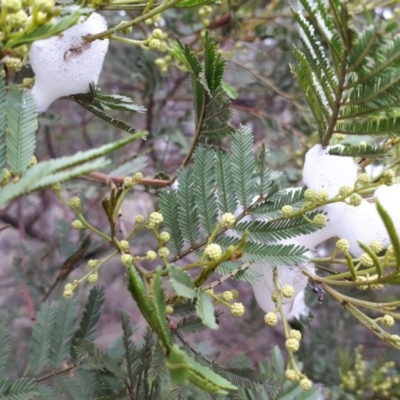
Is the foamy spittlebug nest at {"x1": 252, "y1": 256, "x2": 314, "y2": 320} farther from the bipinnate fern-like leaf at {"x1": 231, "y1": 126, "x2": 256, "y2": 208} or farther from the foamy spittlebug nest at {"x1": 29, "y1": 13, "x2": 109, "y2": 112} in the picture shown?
the foamy spittlebug nest at {"x1": 29, "y1": 13, "x2": 109, "y2": 112}

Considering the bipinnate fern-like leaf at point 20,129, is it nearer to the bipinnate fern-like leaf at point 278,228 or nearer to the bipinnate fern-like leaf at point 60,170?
the bipinnate fern-like leaf at point 60,170

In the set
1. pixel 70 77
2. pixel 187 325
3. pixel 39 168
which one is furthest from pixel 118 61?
pixel 39 168

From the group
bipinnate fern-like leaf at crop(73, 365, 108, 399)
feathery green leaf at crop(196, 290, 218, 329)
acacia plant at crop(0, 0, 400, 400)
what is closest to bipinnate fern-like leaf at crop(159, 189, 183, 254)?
acacia plant at crop(0, 0, 400, 400)

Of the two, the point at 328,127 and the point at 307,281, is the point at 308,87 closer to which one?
the point at 328,127

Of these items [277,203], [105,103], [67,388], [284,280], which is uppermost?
[105,103]

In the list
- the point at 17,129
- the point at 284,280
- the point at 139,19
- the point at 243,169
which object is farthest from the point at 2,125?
the point at 284,280

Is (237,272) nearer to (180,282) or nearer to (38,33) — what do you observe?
(180,282)

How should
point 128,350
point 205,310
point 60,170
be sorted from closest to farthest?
point 60,170 → point 205,310 → point 128,350
